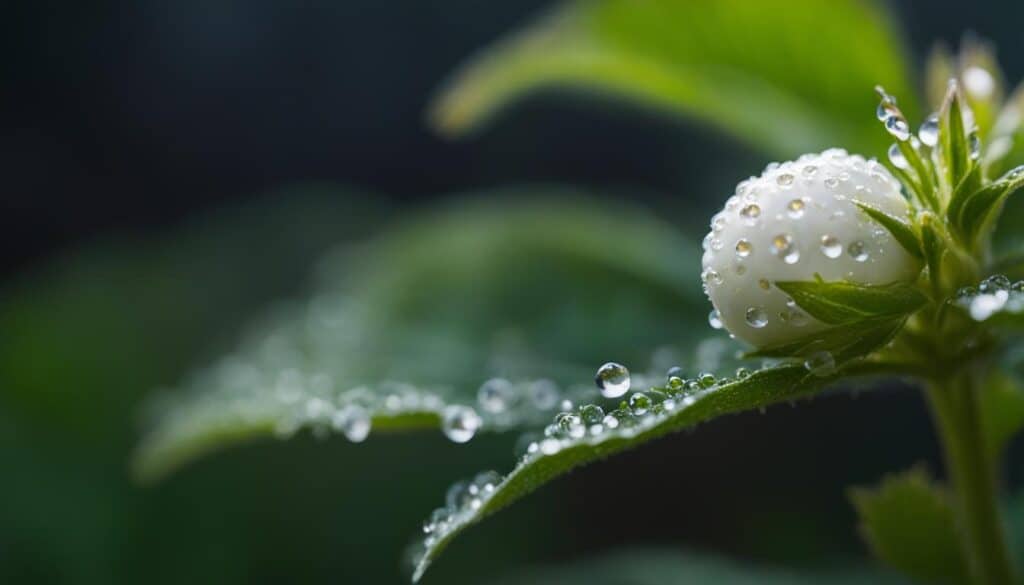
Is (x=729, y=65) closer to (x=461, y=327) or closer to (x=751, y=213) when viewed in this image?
(x=461, y=327)

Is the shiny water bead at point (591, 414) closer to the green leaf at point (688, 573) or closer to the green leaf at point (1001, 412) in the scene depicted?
the green leaf at point (1001, 412)

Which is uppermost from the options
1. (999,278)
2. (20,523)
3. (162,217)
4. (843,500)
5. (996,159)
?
(162,217)

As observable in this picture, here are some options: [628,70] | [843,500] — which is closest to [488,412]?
[628,70]

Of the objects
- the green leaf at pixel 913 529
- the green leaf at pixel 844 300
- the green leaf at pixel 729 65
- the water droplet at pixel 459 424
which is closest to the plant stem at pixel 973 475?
the green leaf at pixel 913 529

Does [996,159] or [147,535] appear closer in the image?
[996,159]

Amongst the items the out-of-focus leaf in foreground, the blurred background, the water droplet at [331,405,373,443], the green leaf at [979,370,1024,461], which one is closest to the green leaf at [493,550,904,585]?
the blurred background

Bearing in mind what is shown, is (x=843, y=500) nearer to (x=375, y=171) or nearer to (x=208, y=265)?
(x=208, y=265)
